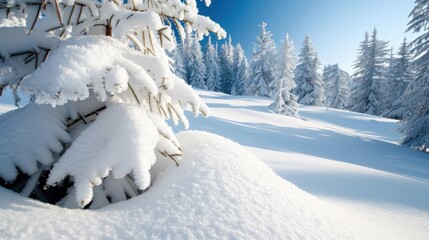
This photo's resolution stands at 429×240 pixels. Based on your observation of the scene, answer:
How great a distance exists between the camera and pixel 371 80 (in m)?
35.6

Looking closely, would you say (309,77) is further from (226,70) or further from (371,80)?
Result: (226,70)

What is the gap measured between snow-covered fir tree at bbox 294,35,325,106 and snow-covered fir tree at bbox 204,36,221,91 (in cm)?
2291

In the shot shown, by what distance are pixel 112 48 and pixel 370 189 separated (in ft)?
12.8

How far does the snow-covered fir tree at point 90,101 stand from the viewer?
1.52 metres

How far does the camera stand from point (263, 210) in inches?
65.7

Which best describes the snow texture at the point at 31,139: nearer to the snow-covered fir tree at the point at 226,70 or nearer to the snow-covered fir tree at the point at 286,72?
the snow-covered fir tree at the point at 286,72

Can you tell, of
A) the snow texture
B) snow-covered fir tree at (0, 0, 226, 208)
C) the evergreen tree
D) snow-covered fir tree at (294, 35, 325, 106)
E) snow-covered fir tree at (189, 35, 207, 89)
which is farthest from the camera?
the evergreen tree

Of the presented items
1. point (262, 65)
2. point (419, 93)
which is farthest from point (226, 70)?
point (419, 93)

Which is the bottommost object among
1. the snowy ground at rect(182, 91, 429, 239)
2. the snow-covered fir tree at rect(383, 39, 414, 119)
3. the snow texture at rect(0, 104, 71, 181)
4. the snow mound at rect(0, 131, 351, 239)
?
the snowy ground at rect(182, 91, 429, 239)

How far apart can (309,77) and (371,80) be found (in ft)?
25.0

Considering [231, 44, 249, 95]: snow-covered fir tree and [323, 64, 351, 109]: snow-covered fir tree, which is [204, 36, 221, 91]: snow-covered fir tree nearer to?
[231, 44, 249, 95]: snow-covered fir tree

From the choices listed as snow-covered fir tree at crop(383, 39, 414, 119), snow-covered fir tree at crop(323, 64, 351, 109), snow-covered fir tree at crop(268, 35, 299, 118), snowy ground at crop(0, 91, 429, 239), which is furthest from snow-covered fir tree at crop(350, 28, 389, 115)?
snowy ground at crop(0, 91, 429, 239)

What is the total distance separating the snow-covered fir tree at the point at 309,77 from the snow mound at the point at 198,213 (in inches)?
1516

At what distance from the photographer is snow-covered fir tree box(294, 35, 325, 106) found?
124ft
